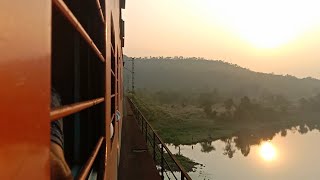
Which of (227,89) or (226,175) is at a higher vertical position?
(227,89)

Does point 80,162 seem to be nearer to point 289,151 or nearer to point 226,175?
point 226,175

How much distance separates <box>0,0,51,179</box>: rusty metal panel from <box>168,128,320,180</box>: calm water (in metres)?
27.2

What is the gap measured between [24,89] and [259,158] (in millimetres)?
42460

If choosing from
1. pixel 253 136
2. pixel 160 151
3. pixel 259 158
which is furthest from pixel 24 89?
pixel 253 136

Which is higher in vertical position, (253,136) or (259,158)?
(253,136)

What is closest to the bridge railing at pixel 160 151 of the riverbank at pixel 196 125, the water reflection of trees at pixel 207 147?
the water reflection of trees at pixel 207 147

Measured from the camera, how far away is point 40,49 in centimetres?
84

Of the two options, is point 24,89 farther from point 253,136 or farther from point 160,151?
point 253,136

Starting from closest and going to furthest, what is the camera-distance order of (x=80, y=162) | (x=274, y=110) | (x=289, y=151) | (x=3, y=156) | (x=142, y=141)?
(x=3, y=156), (x=80, y=162), (x=142, y=141), (x=289, y=151), (x=274, y=110)

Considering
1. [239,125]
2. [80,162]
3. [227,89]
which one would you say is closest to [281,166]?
[239,125]

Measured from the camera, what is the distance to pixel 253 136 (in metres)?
51.8

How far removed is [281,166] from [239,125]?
2283 centimetres

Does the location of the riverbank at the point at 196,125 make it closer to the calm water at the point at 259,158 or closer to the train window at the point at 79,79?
the calm water at the point at 259,158

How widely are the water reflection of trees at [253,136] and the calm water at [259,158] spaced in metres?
0.11
